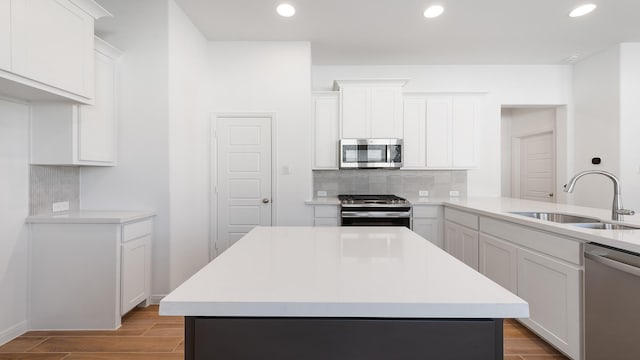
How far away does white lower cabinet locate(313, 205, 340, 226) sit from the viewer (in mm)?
3793

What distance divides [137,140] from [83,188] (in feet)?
2.10

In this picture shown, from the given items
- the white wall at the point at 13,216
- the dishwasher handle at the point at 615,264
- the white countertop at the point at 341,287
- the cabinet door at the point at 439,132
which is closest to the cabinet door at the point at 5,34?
the white wall at the point at 13,216

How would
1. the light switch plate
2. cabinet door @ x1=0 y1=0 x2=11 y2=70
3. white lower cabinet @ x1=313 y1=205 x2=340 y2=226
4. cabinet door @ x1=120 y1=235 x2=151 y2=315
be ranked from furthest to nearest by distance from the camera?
white lower cabinet @ x1=313 y1=205 x2=340 y2=226
the light switch plate
cabinet door @ x1=120 y1=235 x2=151 y2=315
cabinet door @ x1=0 y1=0 x2=11 y2=70

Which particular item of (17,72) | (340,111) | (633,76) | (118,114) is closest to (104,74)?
(118,114)

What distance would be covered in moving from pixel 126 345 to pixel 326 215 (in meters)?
2.20

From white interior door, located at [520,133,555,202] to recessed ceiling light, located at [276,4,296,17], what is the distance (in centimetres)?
437

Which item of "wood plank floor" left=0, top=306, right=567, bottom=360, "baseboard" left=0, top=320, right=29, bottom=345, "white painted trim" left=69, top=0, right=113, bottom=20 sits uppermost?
"white painted trim" left=69, top=0, right=113, bottom=20

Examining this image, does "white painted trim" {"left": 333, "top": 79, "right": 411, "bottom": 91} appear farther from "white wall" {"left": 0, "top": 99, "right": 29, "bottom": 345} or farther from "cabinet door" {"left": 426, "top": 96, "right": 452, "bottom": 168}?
"white wall" {"left": 0, "top": 99, "right": 29, "bottom": 345}

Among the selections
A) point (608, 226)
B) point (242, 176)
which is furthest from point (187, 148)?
point (608, 226)

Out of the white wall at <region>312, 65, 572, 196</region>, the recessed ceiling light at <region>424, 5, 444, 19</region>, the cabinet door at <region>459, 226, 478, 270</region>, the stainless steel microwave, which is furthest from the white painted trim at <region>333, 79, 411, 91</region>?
the cabinet door at <region>459, 226, 478, 270</region>

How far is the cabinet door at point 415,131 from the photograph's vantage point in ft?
13.8

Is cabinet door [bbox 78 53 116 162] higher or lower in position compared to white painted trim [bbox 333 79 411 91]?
lower

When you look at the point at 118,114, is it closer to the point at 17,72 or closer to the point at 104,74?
the point at 104,74

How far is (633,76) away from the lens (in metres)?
3.93
